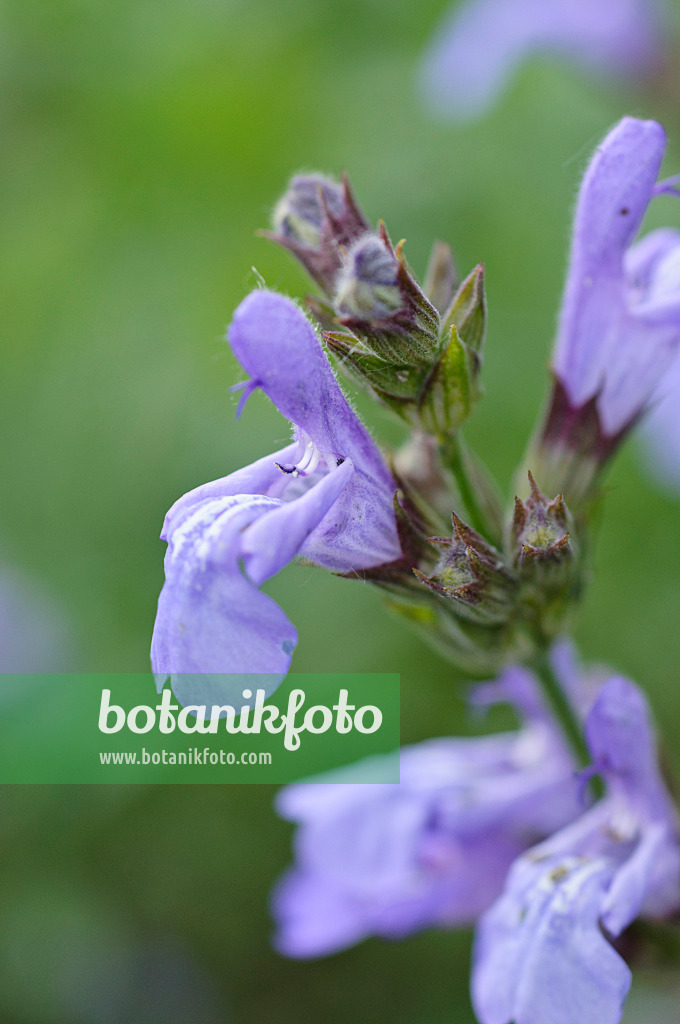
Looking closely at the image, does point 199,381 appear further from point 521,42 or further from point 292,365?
point 292,365

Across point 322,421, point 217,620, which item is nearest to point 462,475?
point 322,421

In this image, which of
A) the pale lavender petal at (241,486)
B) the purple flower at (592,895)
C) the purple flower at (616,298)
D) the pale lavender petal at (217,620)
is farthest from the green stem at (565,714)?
the pale lavender petal at (217,620)

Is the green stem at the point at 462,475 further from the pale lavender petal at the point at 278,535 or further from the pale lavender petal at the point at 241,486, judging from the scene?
the pale lavender petal at the point at 278,535

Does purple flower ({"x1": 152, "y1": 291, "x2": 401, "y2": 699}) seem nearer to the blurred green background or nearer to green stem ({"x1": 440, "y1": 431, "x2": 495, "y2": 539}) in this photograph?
green stem ({"x1": 440, "y1": 431, "x2": 495, "y2": 539})

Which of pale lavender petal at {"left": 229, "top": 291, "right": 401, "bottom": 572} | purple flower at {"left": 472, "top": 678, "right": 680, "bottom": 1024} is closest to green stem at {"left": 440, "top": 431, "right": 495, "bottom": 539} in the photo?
pale lavender petal at {"left": 229, "top": 291, "right": 401, "bottom": 572}

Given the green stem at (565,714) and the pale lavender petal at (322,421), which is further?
the green stem at (565,714)

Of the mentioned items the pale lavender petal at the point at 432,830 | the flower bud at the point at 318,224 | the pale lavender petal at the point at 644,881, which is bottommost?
the pale lavender petal at the point at 432,830
